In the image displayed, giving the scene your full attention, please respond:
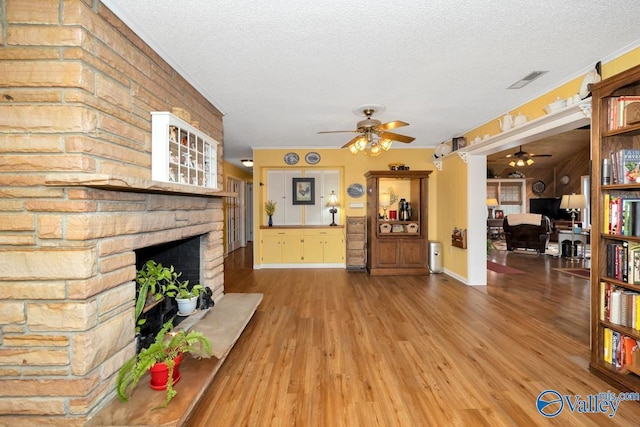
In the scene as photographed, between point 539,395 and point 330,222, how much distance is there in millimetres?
4826

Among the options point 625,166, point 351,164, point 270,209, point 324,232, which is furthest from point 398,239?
point 625,166

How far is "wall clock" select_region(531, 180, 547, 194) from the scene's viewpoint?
1076 cm

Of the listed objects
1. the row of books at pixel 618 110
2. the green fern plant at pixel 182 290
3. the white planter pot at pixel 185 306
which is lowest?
the white planter pot at pixel 185 306

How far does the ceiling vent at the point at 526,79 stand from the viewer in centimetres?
283

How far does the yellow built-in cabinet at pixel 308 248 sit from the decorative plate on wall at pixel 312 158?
A: 143 centimetres

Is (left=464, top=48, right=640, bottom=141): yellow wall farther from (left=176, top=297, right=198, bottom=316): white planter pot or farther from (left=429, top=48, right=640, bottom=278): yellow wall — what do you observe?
(left=176, top=297, right=198, bottom=316): white planter pot

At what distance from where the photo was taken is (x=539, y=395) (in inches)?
80.4

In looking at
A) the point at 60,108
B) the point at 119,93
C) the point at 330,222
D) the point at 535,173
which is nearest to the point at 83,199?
the point at 60,108

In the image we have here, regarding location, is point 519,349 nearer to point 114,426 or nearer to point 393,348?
point 393,348

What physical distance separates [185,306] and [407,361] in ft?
6.91

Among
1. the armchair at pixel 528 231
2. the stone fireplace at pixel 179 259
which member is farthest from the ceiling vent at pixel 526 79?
the armchair at pixel 528 231

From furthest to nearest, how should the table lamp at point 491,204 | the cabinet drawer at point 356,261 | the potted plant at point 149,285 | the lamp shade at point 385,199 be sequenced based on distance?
the table lamp at point 491,204, the lamp shade at point 385,199, the cabinet drawer at point 356,261, the potted plant at point 149,285

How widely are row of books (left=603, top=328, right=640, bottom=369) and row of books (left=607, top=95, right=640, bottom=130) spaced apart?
1.54 m

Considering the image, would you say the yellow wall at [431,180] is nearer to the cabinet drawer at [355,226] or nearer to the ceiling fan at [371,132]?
the cabinet drawer at [355,226]
